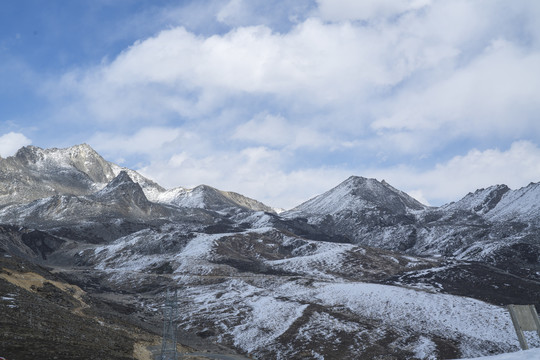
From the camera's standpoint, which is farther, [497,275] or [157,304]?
[497,275]

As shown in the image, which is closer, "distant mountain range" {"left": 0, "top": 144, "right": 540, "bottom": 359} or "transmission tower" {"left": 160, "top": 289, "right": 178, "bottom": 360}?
"transmission tower" {"left": 160, "top": 289, "right": 178, "bottom": 360}

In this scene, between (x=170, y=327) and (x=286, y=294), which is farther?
(x=286, y=294)

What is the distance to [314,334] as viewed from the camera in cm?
5950

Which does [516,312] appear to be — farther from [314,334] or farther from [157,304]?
[157,304]

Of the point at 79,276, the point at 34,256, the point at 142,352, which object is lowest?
the point at 142,352

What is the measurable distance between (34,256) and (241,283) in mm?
117060

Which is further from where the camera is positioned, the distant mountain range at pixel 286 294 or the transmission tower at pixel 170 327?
the distant mountain range at pixel 286 294

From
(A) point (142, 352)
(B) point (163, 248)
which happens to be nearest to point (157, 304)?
(A) point (142, 352)

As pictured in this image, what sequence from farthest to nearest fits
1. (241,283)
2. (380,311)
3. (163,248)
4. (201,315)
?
(163,248) → (241,283) → (201,315) → (380,311)

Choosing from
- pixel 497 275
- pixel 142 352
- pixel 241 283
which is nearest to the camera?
pixel 142 352

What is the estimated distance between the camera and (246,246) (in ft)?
596

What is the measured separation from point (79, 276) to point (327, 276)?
77616 millimetres

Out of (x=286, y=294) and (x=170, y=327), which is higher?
(x=170, y=327)

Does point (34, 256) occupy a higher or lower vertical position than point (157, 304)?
higher
